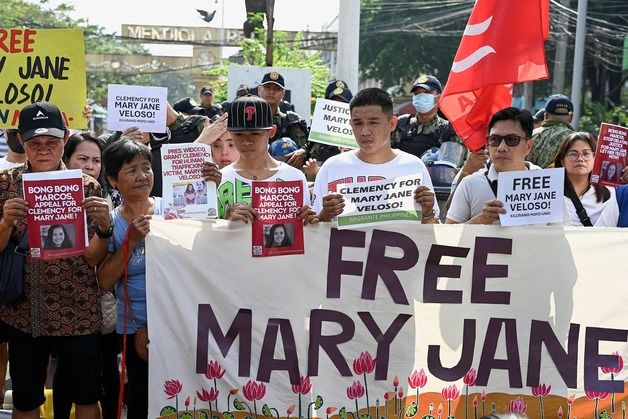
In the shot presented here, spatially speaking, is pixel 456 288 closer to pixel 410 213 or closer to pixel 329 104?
pixel 410 213

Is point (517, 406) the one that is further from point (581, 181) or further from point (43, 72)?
point (43, 72)

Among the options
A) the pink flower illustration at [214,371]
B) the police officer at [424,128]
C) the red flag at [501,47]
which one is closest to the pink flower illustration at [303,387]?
the pink flower illustration at [214,371]

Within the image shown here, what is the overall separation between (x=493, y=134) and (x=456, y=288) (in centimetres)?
85

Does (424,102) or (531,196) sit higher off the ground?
(424,102)

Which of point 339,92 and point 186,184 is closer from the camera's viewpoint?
point 186,184

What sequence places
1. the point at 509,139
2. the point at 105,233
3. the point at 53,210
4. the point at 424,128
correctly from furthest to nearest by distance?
the point at 424,128 → the point at 509,139 → the point at 105,233 → the point at 53,210

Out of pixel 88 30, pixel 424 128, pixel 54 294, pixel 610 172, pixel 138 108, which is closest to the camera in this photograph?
pixel 54 294

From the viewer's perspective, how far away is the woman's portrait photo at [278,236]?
16.2 ft

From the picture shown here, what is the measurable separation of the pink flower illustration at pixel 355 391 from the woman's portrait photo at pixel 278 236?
2.67 feet

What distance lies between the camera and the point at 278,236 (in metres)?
4.95

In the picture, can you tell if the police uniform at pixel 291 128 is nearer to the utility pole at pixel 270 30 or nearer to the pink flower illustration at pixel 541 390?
the pink flower illustration at pixel 541 390

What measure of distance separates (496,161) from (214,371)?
6.09 ft

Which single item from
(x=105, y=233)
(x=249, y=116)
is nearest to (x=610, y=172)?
(x=249, y=116)

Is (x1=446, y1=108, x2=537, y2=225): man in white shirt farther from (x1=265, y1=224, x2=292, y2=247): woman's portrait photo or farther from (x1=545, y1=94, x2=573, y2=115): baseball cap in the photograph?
(x1=545, y1=94, x2=573, y2=115): baseball cap
